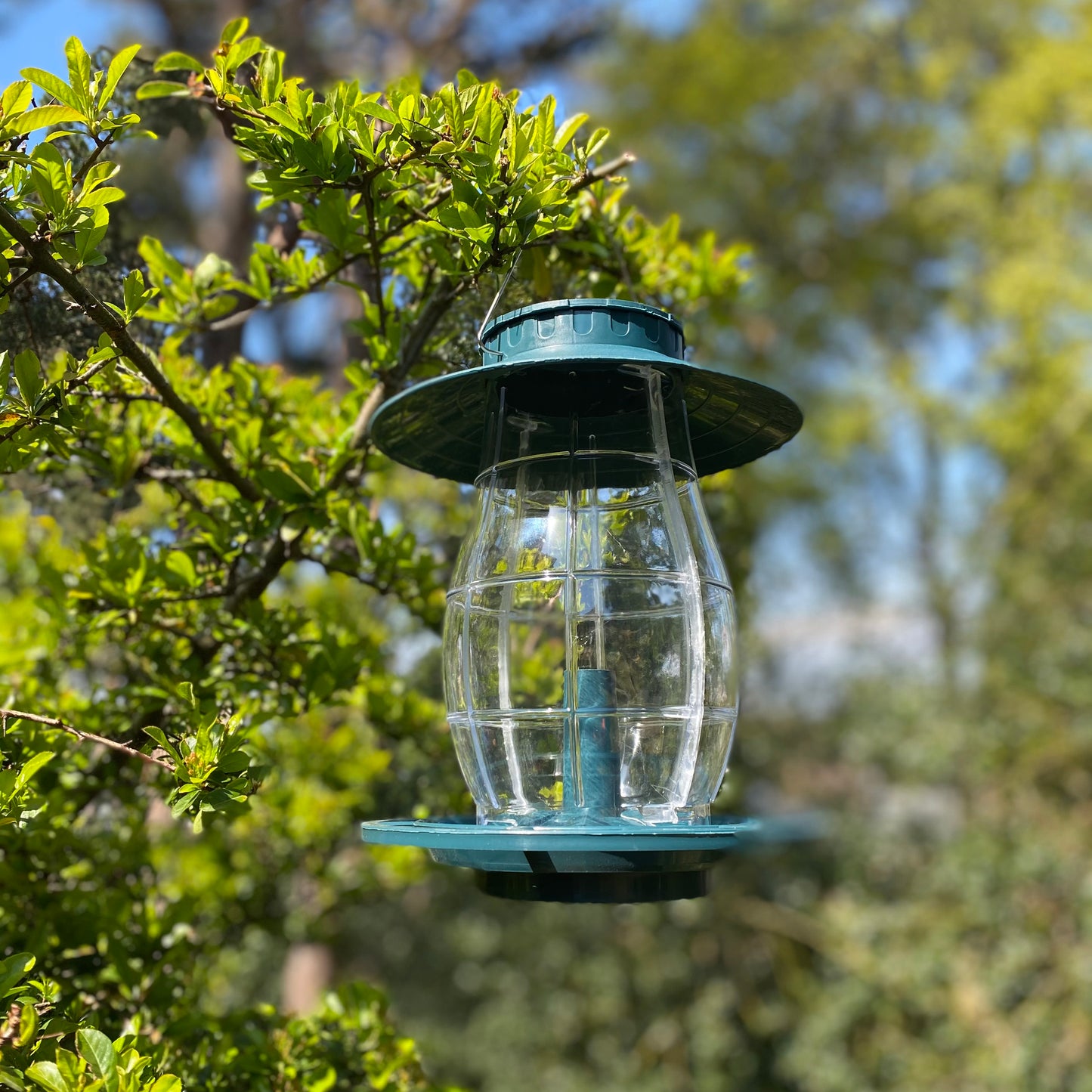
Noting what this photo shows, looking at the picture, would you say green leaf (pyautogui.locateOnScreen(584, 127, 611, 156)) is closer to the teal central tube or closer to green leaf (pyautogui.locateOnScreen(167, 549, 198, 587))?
the teal central tube

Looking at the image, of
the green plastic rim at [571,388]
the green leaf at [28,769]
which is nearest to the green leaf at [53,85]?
the green plastic rim at [571,388]

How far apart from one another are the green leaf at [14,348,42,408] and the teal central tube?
66 cm

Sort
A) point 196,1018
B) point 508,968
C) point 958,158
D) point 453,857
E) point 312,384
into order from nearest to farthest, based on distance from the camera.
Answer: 1. point 453,857
2. point 196,1018
3. point 312,384
4. point 508,968
5. point 958,158

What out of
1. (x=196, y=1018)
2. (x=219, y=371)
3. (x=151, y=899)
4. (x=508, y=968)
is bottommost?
(x=508, y=968)

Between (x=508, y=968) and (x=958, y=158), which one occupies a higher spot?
(x=958, y=158)

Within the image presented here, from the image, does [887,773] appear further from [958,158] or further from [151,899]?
[151,899]

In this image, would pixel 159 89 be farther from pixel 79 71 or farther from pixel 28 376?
pixel 28 376

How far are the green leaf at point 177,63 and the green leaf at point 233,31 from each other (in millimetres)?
43

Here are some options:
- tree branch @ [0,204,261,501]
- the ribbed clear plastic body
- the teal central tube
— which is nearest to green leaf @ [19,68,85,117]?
tree branch @ [0,204,261,501]

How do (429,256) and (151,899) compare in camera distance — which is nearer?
(429,256)

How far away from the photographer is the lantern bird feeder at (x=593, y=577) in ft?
3.95

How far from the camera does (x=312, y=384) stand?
1906mm

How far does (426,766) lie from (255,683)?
0.93 meters

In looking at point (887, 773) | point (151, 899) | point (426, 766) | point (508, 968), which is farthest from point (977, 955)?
point (151, 899)
